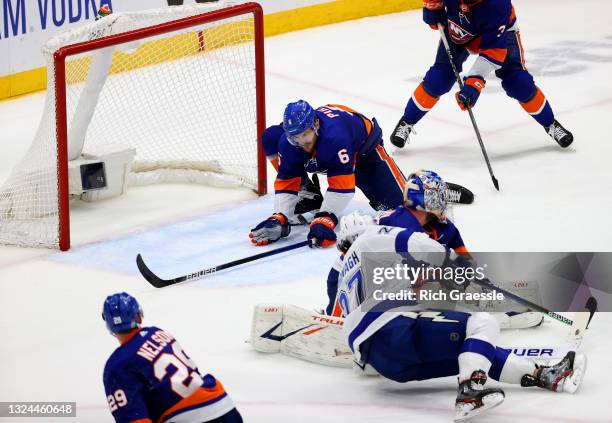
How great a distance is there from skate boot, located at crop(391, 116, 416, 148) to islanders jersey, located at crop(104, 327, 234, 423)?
3376 mm

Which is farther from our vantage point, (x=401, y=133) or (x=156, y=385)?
(x=401, y=133)

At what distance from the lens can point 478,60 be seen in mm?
6316

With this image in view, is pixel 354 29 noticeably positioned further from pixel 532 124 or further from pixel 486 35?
pixel 486 35

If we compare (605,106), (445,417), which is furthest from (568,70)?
(445,417)

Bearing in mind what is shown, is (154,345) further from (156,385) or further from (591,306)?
(591,306)

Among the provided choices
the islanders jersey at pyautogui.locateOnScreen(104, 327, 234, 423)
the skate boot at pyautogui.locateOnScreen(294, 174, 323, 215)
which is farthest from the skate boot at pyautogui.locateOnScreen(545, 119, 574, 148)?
the islanders jersey at pyautogui.locateOnScreen(104, 327, 234, 423)

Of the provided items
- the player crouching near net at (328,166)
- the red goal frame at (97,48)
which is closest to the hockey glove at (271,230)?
the player crouching near net at (328,166)

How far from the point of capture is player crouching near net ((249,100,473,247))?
5.35 metres

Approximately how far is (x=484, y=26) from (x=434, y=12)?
33cm

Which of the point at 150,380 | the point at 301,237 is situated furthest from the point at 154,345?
the point at 301,237

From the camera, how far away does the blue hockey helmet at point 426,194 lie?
4215 mm

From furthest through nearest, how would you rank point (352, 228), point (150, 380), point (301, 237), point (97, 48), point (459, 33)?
point (459, 33), point (301, 237), point (97, 48), point (352, 228), point (150, 380)

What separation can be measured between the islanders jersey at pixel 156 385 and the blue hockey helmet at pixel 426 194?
103cm

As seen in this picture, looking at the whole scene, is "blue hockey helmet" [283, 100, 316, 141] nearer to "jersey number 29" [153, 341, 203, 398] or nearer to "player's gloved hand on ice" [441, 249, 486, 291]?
"player's gloved hand on ice" [441, 249, 486, 291]
